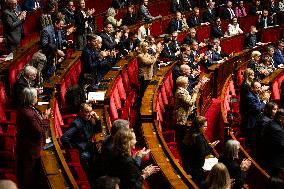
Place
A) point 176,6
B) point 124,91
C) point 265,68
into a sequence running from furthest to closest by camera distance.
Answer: point 176,6 < point 265,68 < point 124,91

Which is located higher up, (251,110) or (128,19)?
(128,19)

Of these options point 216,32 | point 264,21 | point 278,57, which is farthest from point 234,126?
point 264,21

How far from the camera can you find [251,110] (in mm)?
3012

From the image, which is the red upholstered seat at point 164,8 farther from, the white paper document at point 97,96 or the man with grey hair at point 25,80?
the man with grey hair at point 25,80

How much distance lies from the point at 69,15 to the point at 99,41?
1261 mm

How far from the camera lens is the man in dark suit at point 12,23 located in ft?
11.1

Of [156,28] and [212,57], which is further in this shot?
[156,28]

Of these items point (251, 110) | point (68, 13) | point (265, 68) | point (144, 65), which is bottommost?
point (251, 110)

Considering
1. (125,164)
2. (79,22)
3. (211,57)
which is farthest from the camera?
(211,57)

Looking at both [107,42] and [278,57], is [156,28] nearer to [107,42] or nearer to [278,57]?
[278,57]

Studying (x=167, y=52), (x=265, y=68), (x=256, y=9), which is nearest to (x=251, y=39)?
(x=256, y=9)

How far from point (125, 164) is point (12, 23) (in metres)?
1.97

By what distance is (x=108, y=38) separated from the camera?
12.5 ft

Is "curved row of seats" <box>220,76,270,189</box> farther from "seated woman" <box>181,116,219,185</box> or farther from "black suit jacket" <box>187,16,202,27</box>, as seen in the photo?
"black suit jacket" <box>187,16,202,27</box>
